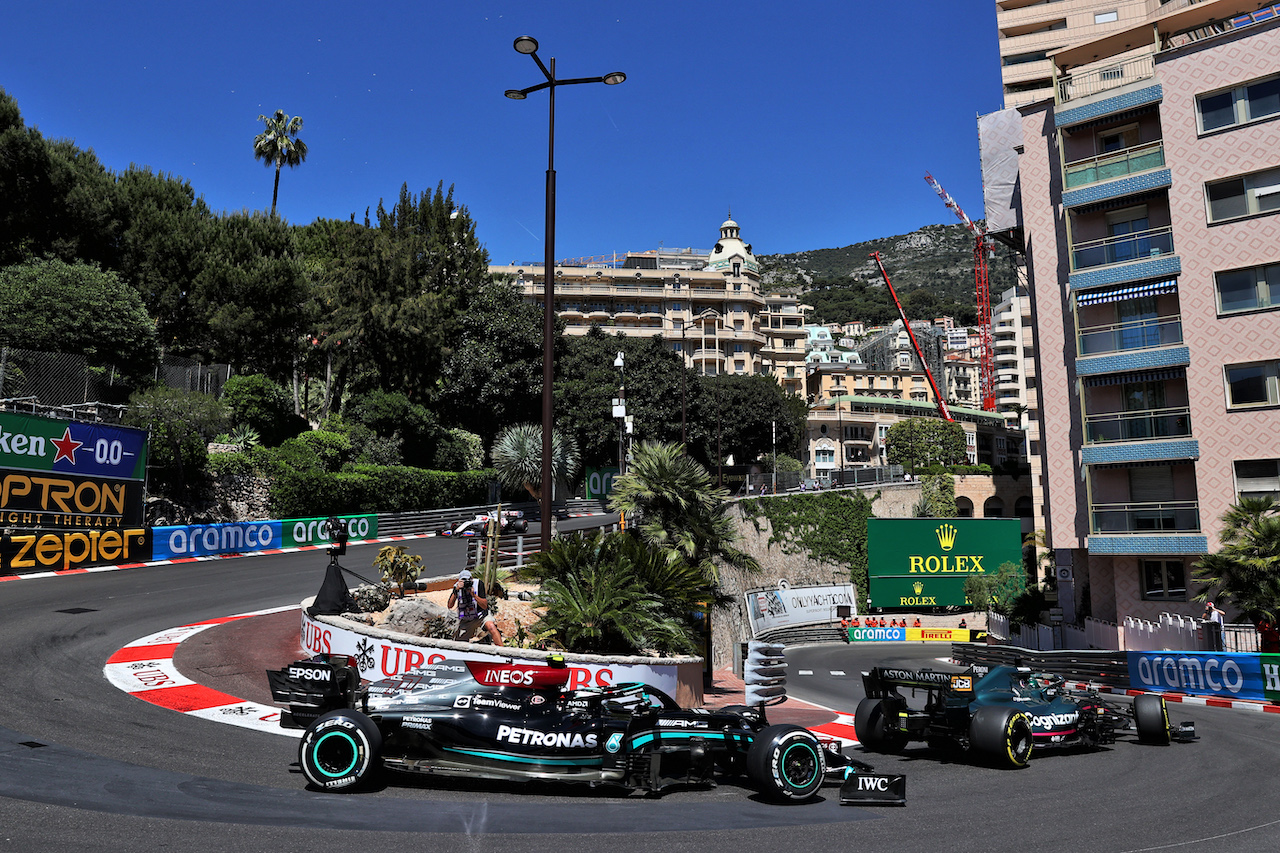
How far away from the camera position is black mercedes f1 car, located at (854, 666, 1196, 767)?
37.6 feet

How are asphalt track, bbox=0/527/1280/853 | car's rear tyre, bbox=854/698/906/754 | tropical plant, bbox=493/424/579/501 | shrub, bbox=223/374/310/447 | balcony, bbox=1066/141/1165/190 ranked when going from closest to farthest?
asphalt track, bbox=0/527/1280/853, car's rear tyre, bbox=854/698/906/754, balcony, bbox=1066/141/1165/190, shrub, bbox=223/374/310/447, tropical plant, bbox=493/424/579/501

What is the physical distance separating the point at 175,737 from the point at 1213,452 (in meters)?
30.2

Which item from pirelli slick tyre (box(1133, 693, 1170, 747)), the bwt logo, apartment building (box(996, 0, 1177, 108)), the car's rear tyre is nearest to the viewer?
the car's rear tyre

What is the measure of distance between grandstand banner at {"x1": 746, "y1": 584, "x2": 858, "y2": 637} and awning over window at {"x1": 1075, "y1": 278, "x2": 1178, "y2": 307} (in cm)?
1942

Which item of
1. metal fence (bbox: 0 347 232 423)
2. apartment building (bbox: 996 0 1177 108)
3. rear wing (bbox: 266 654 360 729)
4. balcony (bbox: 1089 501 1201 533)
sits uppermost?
apartment building (bbox: 996 0 1177 108)

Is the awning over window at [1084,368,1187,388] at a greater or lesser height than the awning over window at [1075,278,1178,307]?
lesser

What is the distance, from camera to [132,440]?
29.4 m

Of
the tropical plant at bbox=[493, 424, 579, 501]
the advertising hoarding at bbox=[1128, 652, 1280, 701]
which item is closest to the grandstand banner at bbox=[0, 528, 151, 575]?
the tropical plant at bbox=[493, 424, 579, 501]

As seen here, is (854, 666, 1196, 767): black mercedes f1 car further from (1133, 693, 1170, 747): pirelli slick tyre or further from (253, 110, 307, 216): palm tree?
(253, 110, 307, 216): palm tree

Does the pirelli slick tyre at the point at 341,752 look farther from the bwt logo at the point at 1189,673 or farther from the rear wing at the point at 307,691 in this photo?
the bwt logo at the point at 1189,673

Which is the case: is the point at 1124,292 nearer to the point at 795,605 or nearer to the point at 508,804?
the point at 795,605

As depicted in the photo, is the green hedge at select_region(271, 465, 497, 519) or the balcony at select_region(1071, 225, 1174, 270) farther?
the green hedge at select_region(271, 465, 497, 519)

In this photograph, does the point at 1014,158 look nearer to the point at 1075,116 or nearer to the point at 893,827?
the point at 1075,116

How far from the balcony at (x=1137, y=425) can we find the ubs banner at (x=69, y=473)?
3382 cm
